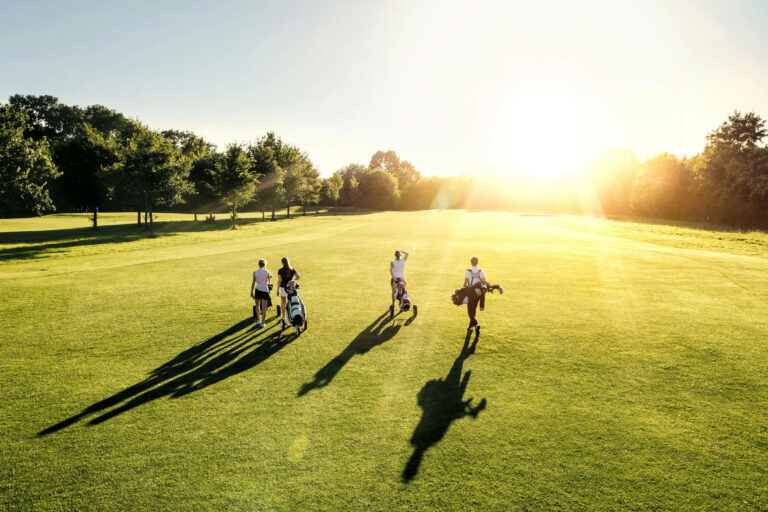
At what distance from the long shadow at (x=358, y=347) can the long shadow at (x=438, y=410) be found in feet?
8.02

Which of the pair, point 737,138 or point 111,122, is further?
point 111,122

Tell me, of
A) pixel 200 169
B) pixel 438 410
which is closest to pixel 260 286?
pixel 438 410

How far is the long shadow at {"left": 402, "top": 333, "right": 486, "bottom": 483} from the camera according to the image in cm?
617

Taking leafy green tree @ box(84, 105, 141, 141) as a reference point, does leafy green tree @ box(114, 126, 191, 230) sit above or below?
below

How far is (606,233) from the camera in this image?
47.8 meters

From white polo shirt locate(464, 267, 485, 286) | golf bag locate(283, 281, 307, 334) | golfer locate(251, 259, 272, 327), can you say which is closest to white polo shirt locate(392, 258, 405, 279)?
white polo shirt locate(464, 267, 485, 286)

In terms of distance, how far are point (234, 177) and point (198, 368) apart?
46.0m

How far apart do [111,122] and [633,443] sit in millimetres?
146277

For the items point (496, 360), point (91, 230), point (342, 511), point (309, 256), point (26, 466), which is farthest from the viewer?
point (91, 230)

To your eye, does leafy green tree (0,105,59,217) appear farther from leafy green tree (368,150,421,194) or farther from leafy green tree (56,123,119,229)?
leafy green tree (368,150,421,194)

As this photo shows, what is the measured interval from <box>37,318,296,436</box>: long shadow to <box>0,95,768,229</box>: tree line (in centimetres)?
3232

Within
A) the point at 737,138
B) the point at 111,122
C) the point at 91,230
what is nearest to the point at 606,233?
the point at 737,138

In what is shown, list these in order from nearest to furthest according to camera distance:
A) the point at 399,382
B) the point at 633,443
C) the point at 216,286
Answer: the point at 633,443, the point at 399,382, the point at 216,286

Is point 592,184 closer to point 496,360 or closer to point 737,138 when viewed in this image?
point 737,138
